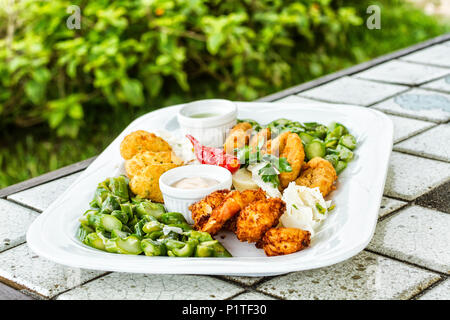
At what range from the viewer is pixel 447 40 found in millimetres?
3273

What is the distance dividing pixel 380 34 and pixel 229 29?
78.2 inches

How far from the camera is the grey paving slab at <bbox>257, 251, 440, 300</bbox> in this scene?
49.2 inches

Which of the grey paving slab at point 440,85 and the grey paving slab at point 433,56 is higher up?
the grey paving slab at point 433,56

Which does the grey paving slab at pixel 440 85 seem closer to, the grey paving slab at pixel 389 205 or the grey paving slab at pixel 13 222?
the grey paving slab at pixel 389 205

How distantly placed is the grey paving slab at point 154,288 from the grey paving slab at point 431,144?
90 cm

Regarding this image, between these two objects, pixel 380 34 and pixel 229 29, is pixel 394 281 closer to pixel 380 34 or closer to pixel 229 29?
pixel 229 29

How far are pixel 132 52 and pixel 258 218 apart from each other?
2.46 m

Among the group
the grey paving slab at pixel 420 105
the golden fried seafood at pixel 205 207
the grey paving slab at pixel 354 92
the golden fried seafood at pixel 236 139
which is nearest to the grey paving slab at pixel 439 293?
the golden fried seafood at pixel 205 207

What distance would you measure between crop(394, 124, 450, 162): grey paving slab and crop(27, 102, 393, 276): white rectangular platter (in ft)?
0.48

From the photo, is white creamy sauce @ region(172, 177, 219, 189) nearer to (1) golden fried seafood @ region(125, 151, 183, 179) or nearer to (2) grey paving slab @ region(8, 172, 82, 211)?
(1) golden fried seafood @ region(125, 151, 183, 179)

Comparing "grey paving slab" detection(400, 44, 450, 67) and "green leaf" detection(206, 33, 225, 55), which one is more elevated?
A: "green leaf" detection(206, 33, 225, 55)

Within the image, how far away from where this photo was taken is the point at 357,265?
135cm

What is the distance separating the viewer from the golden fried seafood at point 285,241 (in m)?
1.32

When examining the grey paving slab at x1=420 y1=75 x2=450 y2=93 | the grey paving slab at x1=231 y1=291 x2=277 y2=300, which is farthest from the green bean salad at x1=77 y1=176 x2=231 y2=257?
the grey paving slab at x1=420 y1=75 x2=450 y2=93
